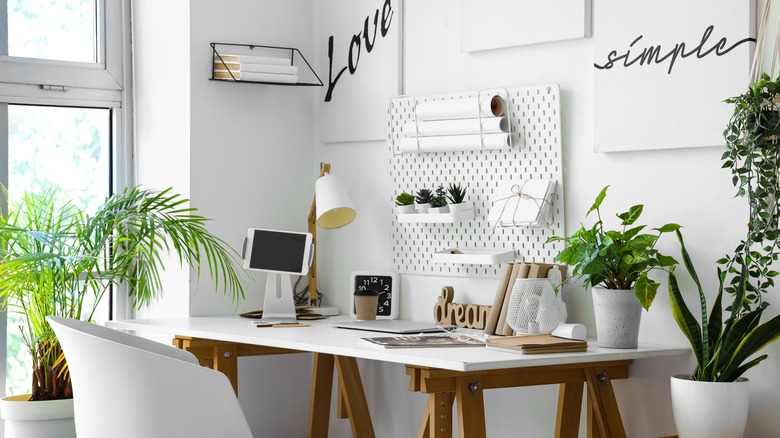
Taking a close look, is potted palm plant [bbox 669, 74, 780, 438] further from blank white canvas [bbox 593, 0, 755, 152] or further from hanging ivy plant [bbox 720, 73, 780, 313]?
blank white canvas [bbox 593, 0, 755, 152]

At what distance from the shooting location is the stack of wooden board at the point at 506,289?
2.97m

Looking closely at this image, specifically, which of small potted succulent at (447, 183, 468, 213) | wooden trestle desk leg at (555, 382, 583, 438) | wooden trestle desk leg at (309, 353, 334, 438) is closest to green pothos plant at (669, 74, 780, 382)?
wooden trestle desk leg at (555, 382, 583, 438)

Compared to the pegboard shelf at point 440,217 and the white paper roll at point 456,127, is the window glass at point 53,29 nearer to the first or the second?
the white paper roll at point 456,127

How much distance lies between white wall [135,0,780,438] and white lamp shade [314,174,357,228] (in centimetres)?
13

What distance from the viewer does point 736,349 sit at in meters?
2.48

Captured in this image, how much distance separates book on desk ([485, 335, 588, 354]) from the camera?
2553 millimetres

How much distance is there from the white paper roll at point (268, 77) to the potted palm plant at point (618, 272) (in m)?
1.42

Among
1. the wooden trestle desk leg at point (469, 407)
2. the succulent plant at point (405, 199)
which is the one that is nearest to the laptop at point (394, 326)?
the succulent plant at point (405, 199)

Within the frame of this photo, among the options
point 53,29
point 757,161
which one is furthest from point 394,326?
point 53,29

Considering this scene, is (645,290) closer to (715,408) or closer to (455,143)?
(715,408)

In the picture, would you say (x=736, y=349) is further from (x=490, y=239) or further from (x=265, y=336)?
(x=265, y=336)

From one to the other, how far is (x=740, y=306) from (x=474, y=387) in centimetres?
67

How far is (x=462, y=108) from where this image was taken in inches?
129

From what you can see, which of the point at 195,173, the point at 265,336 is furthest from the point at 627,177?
the point at 195,173
